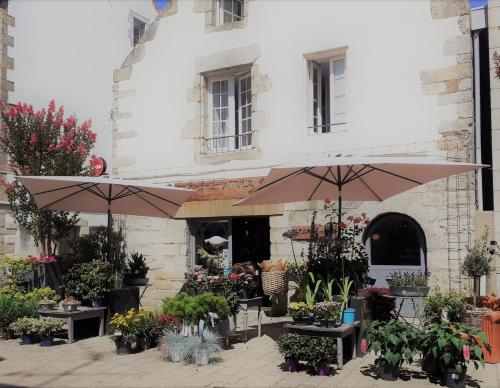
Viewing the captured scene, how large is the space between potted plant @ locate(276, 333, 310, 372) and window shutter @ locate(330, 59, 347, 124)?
4765 millimetres

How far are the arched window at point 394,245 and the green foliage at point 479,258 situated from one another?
0.84 meters

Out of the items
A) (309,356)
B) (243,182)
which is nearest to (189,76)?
(243,182)

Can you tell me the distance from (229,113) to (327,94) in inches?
78.9

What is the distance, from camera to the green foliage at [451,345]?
4824mm

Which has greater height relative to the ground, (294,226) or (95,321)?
(294,226)

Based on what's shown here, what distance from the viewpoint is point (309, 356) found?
17.6 ft

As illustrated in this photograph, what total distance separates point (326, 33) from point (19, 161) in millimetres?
6274

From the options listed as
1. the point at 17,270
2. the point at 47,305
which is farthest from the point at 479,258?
the point at 17,270

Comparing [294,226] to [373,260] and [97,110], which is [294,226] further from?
[97,110]

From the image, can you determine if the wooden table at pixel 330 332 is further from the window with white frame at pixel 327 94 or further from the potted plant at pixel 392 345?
the window with white frame at pixel 327 94

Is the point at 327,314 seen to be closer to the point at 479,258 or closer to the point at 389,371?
the point at 389,371

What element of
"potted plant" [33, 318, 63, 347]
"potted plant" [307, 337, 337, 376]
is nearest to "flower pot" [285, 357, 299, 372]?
"potted plant" [307, 337, 337, 376]

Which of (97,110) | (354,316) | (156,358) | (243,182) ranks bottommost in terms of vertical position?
(156,358)

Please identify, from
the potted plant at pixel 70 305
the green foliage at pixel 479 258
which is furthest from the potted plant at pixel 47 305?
the green foliage at pixel 479 258
